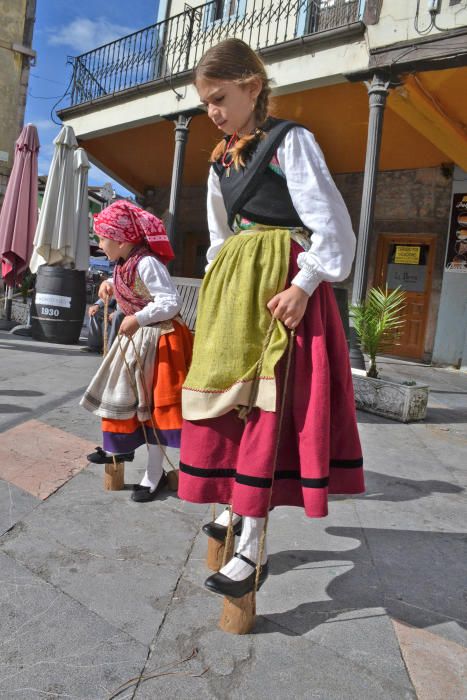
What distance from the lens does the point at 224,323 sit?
1605 mm

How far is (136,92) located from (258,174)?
9.99 metres

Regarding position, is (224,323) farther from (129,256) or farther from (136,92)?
(136,92)

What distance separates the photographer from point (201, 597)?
5.77 feet

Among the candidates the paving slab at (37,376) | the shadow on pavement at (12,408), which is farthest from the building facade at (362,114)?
the shadow on pavement at (12,408)

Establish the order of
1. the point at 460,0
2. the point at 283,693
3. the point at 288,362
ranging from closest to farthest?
the point at 283,693 → the point at 288,362 → the point at 460,0

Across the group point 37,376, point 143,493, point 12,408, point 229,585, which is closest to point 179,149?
point 37,376

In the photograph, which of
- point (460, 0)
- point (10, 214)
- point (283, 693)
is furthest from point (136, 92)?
point (283, 693)

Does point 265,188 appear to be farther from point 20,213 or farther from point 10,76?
point 10,76

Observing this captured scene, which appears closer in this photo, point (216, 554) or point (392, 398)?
point (216, 554)

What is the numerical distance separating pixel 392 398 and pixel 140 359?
3031 millimetres

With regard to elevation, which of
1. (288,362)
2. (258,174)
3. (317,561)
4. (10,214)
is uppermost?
(10,214)

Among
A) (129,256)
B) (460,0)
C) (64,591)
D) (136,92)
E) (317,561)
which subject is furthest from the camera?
(136,92)

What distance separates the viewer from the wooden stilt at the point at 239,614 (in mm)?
1569

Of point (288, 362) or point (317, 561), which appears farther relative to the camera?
point (317, 561)
